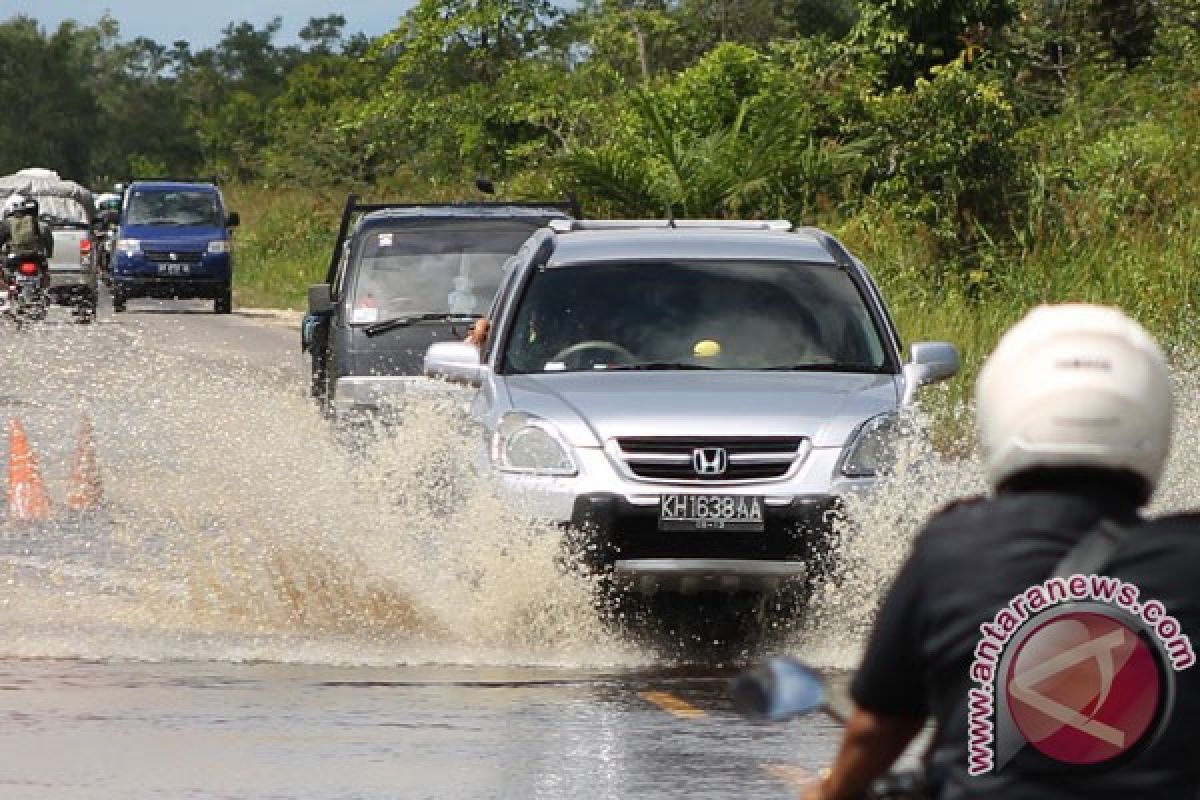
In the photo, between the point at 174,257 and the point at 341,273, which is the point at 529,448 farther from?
the point at 174,257

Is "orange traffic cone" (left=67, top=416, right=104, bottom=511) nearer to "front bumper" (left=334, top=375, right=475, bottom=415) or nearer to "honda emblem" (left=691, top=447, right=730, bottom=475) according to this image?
"front bumper" (left=334, top=375, right=475, bottom=415)

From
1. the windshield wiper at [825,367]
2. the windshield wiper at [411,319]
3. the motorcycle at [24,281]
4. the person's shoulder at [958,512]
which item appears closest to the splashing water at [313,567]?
the windshield wiper at [411,319]

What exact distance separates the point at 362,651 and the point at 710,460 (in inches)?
60.1

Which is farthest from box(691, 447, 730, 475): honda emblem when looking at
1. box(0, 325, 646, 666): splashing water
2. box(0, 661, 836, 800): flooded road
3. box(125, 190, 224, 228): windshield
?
box(125, 190, 224, 228): windshield

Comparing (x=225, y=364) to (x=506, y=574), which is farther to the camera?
(x=225, y=364)

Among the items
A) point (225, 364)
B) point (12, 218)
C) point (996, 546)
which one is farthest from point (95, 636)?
point (12, 218)

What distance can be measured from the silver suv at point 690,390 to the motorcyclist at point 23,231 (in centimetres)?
2411

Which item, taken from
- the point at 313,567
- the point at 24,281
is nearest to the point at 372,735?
the point at 313,567

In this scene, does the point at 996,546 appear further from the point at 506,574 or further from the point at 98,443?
the point at 98,443

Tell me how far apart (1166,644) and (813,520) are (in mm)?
7574

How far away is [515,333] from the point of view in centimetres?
1258

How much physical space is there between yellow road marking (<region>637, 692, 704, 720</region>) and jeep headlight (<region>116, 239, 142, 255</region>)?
3559cm

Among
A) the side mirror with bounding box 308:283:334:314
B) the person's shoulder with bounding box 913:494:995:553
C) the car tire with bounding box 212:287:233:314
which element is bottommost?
the car tire with bounding box 212:287:233:314

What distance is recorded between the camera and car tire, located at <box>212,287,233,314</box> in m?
45.8
